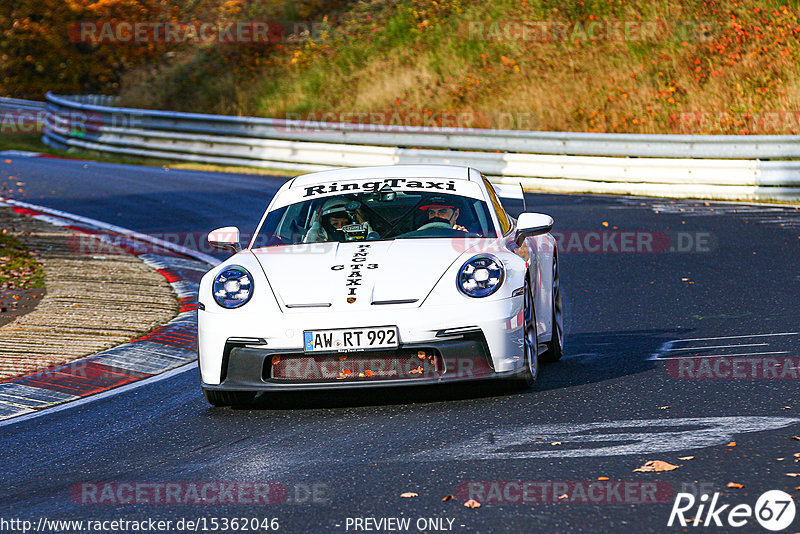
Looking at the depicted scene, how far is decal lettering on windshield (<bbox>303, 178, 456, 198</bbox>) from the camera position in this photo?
791 cm

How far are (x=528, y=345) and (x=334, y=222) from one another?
1.70 meters

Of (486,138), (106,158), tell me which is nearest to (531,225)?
(486,138)

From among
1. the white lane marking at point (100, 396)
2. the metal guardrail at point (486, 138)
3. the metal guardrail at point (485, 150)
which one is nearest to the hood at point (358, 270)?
the white lane marking at point (100, 396)

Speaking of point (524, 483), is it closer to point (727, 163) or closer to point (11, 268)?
point (11, 268)

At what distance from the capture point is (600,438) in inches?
222

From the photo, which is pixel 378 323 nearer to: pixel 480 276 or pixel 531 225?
pixel 480 276

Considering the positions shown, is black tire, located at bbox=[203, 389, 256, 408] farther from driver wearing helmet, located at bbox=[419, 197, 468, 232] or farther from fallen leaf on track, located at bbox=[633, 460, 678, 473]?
fallen leaf on track, located at bbox=[633, 460, 678, 473]

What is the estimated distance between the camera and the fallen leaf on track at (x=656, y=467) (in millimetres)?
4996

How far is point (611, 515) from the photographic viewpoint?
4453 millimetres

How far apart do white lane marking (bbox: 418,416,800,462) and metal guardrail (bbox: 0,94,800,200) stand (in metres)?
11.4

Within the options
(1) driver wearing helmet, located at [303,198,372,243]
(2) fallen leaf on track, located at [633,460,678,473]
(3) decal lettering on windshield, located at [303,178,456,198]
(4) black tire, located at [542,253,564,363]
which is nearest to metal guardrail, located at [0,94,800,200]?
(4) black tire, located at [542,253,564,363]

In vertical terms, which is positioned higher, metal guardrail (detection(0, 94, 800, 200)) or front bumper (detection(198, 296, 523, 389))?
metal guardrail (detection(0, 94, 800, 200))

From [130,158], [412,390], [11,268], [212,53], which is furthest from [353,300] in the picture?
[212,53]

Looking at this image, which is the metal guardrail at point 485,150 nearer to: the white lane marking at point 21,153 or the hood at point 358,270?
the white lane marking at point 21,153
